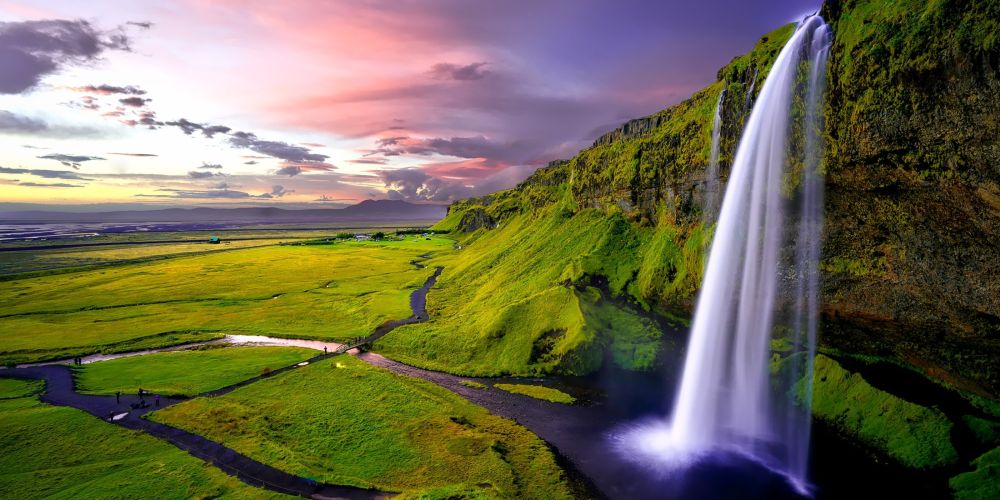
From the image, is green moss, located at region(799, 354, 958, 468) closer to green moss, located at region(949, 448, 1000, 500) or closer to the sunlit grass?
green moss, located at region(949, 448, 1000, 500)

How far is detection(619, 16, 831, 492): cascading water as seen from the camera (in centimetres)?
3903

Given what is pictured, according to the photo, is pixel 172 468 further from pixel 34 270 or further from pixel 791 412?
pixel 34 270

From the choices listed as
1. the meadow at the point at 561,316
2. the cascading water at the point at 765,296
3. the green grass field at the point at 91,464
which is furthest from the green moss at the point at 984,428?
the green grass field at the point at 91,464

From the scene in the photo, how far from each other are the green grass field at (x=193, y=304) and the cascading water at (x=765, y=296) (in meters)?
56.5

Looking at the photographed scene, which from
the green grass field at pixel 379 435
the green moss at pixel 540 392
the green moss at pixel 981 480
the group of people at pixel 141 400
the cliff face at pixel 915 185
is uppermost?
the cliff face at pixel 915 185

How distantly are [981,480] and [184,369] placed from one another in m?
83.1

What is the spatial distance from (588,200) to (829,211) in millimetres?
67731

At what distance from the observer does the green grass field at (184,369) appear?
177 ft

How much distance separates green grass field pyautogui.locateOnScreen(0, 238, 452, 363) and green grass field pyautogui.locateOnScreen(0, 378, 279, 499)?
3441 cm

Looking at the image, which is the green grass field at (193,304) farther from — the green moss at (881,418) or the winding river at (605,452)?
the green moss at (881,418)

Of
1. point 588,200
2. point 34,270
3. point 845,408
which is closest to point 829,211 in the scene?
point 845,408

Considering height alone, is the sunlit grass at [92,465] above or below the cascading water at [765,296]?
below

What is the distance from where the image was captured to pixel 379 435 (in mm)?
40844

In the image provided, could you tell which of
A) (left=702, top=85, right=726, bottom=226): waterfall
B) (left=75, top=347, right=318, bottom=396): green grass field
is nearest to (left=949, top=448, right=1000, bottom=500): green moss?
(left=702, top=85, right=726, bottom=226): waterfall
